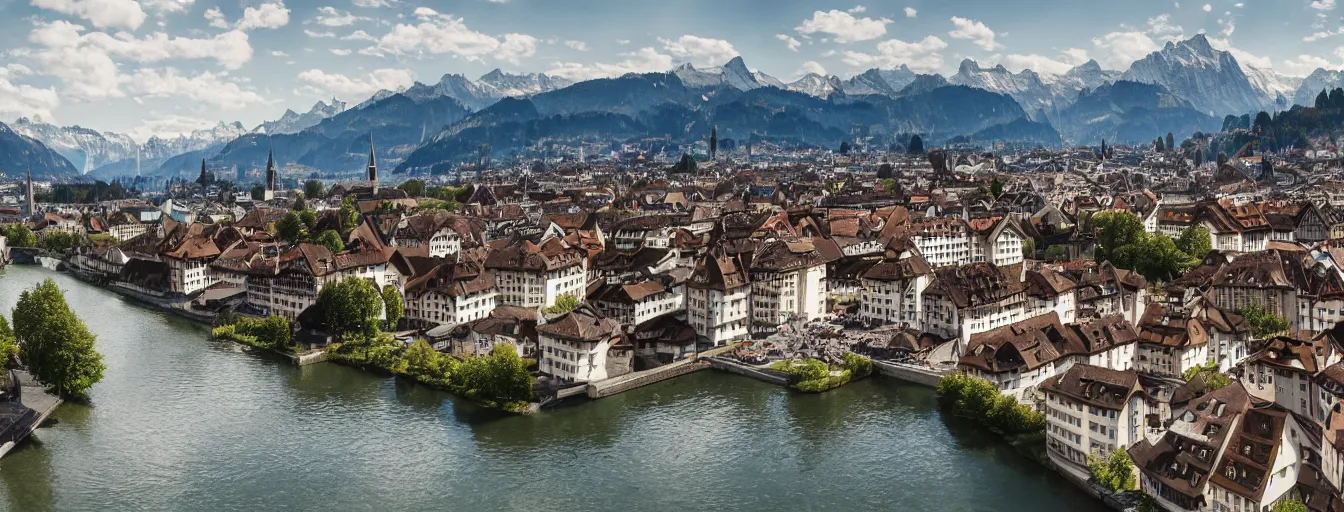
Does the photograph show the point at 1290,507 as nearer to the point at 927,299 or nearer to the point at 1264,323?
the point at 927,299

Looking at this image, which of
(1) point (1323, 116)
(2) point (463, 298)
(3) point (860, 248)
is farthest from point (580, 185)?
(1) point (1323, 116)

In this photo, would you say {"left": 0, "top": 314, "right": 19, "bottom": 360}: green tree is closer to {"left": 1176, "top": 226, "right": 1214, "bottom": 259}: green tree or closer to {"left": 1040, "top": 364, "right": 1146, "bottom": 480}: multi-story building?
{"left": 1040, "top": 364, "right": 1146, "bottom": 480}: multi-story building

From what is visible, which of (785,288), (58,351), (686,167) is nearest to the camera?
(58,351)

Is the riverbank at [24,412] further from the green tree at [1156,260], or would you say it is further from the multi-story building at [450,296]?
the green tree at [1156,260]

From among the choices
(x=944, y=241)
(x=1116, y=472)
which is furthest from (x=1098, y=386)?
(x=944, y=241)

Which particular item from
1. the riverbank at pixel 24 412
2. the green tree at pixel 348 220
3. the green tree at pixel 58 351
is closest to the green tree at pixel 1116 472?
the riverbank at pixel 24 412
